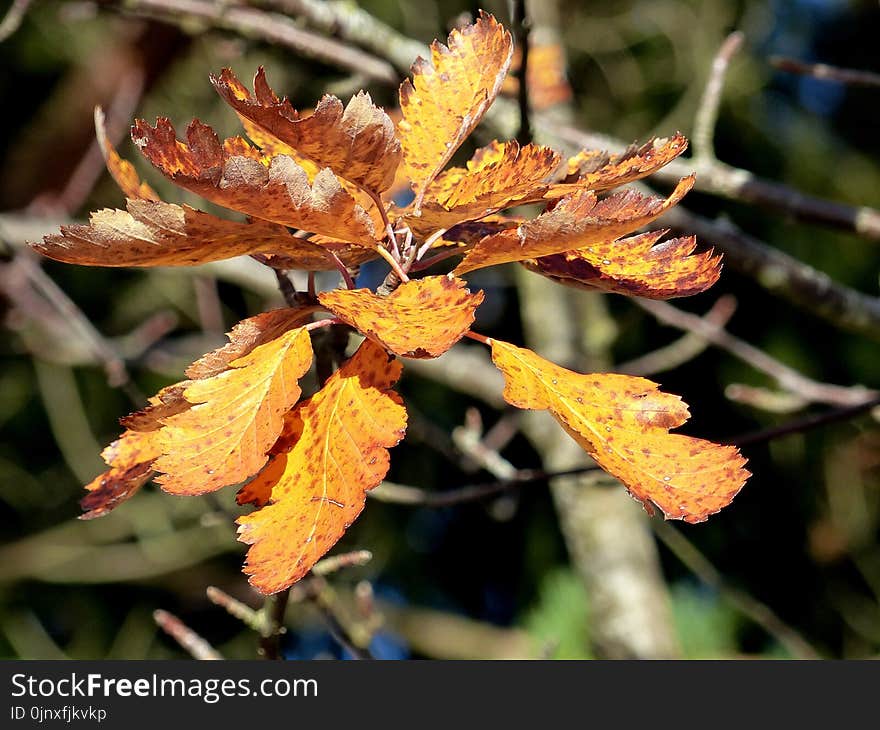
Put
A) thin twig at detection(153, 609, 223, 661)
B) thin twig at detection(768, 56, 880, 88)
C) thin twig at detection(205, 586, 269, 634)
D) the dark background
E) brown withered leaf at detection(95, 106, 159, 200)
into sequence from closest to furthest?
brown withered leaf at detection(95, 106, 159, 200), thin twig at detection(205, 586, 269, 634), thin twig at detection(153, 609, 223, 661), thin twig at detection(768, 56, 880, 88), the dark background

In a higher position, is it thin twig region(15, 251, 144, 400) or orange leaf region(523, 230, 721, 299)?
orange leaf region(523, 230, 721, 299)

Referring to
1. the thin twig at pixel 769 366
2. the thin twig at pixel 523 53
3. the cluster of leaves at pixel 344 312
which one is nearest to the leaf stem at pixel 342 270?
the cluster of leaves at pixel 344 312

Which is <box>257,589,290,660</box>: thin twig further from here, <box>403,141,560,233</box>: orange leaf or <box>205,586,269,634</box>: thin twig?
<box>403,141,560,233</box>: orange leaf

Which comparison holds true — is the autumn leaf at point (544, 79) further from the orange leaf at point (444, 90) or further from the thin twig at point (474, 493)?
the orange leaf at point (444, 90)

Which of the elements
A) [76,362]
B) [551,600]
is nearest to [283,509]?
[76,362]

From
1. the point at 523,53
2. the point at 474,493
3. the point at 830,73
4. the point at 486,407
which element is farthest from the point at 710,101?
the point at 486,407

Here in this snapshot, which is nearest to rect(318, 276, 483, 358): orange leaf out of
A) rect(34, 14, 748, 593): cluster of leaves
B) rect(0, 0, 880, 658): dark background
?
rect(34, 14, 748, 593): cluster of leaves

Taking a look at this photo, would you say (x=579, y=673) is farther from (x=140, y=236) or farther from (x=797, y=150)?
(x=797, y=150)
